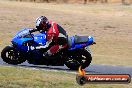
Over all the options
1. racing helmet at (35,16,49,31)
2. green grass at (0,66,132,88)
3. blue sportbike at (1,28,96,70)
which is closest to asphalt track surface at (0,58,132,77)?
blue sportbike at (1,28,96,70)

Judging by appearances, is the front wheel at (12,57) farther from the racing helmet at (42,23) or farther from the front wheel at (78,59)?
the front wheel at (78,59)

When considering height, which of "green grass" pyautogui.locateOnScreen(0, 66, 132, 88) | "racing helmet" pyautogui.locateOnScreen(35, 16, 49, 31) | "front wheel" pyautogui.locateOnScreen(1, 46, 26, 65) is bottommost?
"front wheel" pyautogui.locateOnScreen(1, 46, 26, 65)

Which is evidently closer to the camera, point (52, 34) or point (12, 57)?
point (52, 34)

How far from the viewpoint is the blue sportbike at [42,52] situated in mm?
16312

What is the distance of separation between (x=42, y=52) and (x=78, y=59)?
1.17 m

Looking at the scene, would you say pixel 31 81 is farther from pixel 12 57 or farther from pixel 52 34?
pixel 12 57

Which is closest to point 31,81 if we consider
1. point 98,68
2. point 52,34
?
point 52,34

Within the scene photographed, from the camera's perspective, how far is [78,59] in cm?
1639

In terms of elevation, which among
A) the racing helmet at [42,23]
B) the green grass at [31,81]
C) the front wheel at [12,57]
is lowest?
the front wheel at [12,57]

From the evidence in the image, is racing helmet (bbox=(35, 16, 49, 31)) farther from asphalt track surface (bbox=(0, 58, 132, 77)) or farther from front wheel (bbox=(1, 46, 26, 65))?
asphalt track surface (bbox=(0, 58, 132, 77))

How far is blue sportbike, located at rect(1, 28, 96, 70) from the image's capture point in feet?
53.5

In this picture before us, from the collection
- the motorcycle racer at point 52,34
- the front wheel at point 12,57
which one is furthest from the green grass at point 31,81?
the front wheel at point 12,57

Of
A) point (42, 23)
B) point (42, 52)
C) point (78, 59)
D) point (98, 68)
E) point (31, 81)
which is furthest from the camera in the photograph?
point (98, 68)

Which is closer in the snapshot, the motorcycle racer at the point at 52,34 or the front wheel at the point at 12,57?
the motorcycle racer at the point at 52,34
